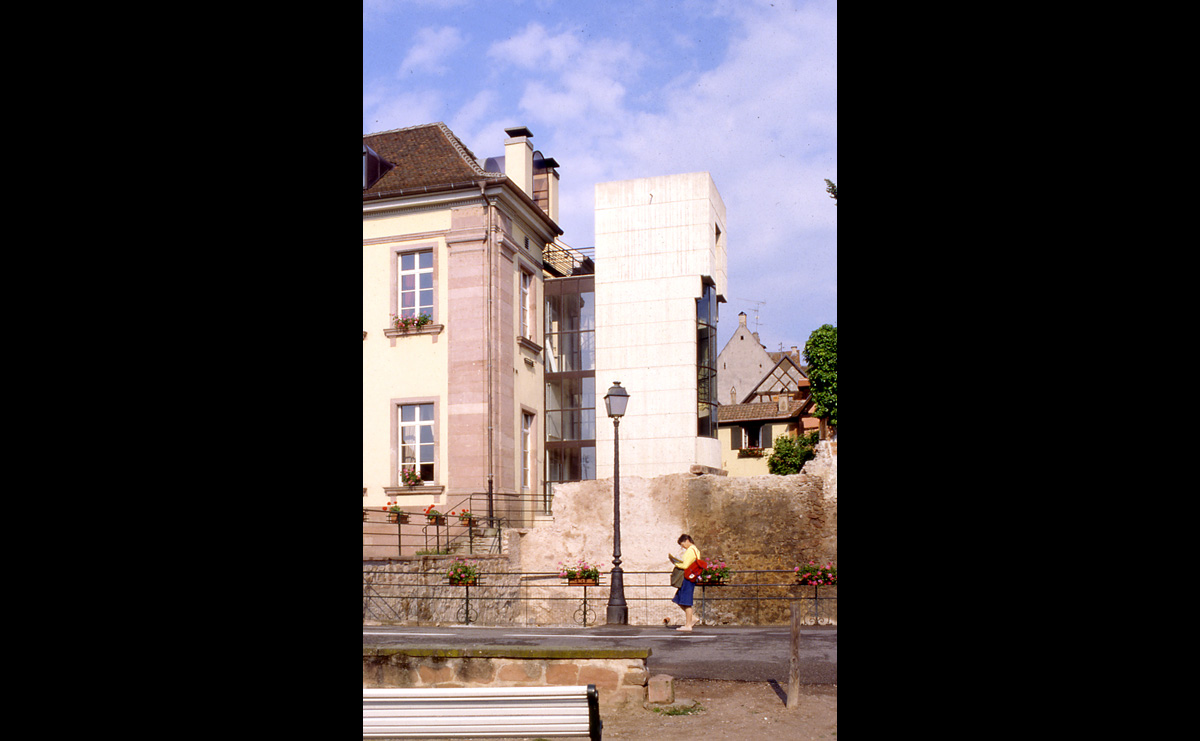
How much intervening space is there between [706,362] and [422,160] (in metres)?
8.52

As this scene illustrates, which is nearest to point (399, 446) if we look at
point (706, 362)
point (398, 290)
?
point (398, 290)

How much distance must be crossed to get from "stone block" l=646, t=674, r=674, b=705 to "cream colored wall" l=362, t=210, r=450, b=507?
1316cm

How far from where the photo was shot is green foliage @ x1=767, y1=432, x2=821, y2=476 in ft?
111

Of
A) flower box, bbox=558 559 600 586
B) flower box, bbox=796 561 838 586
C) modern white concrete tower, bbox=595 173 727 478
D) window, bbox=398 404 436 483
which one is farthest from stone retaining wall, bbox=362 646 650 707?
modern white concrete tower, bbox=595 173 727 478

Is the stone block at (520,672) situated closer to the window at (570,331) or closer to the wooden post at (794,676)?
the wooden post at (794,676)

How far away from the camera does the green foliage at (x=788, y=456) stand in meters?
33.8

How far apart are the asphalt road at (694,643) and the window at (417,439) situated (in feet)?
21.9

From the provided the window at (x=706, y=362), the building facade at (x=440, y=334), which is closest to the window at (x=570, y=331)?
the building facade at (x=440, y=334)

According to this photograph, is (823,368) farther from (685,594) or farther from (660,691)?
(660,691)

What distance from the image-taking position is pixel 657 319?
22.3 meters

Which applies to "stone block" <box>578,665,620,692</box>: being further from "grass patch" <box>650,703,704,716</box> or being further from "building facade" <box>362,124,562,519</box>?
"building facade" <box>362,124,562,519</box>
